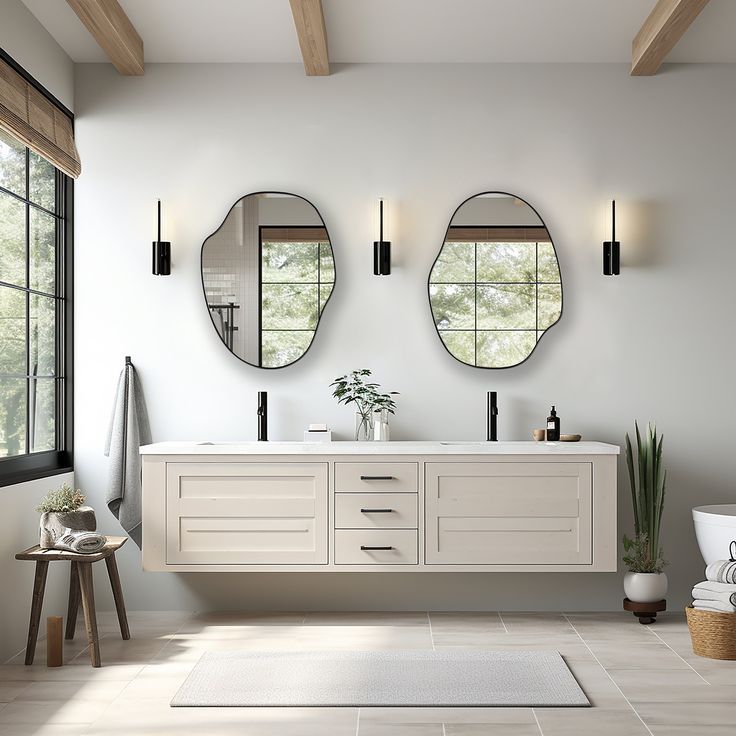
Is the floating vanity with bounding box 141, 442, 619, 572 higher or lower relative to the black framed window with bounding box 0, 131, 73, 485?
lower

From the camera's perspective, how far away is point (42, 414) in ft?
13.4

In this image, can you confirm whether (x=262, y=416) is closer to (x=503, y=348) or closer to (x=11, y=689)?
(x=503, y=348)

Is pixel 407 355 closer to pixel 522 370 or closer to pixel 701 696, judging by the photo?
pixel 522 370

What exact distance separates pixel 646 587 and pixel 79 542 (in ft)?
8.41

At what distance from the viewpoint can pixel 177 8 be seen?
12.6 feet

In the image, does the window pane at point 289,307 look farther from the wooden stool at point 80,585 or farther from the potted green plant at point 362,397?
the wooden stool at point 80,585

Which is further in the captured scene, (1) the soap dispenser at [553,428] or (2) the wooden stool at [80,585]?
(1) the soap dispenser at [553,428]

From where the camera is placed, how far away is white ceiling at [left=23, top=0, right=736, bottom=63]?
12.5ft

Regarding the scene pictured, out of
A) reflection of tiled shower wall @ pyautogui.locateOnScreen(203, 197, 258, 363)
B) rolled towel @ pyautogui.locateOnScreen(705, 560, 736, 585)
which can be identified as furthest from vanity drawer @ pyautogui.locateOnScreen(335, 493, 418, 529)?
rolled towel @ pyautogui.locateOnScreen(705, 560, 736, 585)

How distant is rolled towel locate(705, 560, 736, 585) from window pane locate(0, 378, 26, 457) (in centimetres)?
303

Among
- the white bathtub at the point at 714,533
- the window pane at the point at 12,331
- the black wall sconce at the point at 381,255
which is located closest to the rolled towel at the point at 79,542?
the window pane at the point at 12,331

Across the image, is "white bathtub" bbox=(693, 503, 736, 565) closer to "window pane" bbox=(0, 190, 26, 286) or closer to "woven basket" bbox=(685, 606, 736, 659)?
"woven basket" bbox=(685, 606, 736, 659)

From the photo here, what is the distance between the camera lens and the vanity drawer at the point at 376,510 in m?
3.83

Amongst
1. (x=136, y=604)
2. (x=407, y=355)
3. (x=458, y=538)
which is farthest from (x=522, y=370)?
(x=136, y=604)
